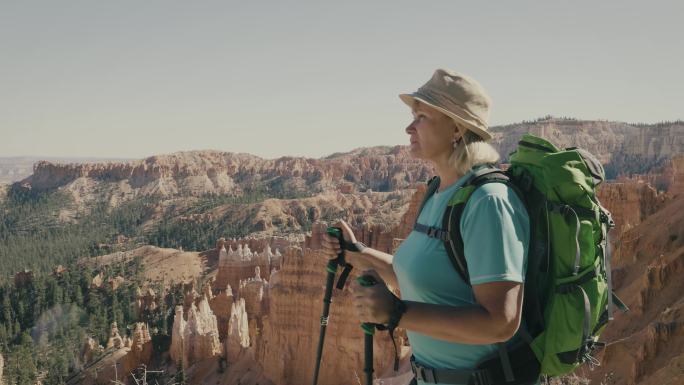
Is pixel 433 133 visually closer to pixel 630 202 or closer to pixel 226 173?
pixel 630 202

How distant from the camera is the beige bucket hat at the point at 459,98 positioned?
2.41m

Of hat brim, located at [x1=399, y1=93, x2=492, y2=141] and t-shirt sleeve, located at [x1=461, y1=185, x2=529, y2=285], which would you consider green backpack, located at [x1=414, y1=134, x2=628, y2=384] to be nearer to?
t-shirt sleeve, located at [x1=461, y1=185, x2=529, y2=285]

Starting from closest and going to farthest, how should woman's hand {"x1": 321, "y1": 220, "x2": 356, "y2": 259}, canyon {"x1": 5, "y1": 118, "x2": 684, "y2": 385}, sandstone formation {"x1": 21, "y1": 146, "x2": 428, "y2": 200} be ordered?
woman's hand {"x1": 321, "y1": 220, "x2": 356, "y2": 259} → canyon {"x1": 5, "y1": 118, "x2": 684, "y2": 385} → sandstone formation {"x1": 21, "y1": 146, "x2": 428, "y2": 200}

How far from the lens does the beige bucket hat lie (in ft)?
7.92

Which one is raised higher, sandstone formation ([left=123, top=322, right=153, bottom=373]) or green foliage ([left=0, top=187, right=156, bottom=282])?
sandstone formation ([left=123, top=322, right=153, bottom=373])

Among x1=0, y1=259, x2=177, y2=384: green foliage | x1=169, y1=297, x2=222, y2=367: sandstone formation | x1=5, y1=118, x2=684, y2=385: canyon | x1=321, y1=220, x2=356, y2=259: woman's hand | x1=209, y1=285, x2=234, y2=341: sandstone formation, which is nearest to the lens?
x1=321, y1=220, x2=356, y2=259: woman's hand

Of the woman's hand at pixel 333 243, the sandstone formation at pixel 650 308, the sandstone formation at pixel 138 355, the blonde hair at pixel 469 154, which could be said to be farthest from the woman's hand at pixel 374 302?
the sandstone formation at pixel 138 355

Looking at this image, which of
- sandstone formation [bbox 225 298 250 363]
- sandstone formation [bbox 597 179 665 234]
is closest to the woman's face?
sandstone formation [bbox 225 298 250 363]

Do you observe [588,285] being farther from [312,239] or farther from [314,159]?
[314,159]

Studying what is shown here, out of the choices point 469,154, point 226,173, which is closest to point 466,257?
point 469,154

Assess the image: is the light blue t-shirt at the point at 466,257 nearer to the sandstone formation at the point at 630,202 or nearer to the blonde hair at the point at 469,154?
the blonde hair at the point at 469,154

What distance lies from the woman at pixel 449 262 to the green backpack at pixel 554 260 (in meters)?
0.07

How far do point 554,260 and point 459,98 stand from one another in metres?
0.73

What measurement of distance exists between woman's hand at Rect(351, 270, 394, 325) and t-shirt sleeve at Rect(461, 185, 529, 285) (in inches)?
12.8
